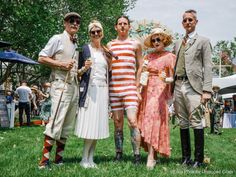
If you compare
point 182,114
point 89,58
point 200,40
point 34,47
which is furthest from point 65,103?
point 34,47

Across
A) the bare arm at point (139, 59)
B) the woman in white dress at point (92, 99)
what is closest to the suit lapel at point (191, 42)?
the bare arm at point (139, 59)

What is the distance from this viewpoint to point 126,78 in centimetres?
625

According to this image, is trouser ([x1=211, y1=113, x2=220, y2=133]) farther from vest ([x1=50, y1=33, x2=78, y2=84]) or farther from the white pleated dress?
vest ([x1=50, y1=33, x2=78, y2=84])

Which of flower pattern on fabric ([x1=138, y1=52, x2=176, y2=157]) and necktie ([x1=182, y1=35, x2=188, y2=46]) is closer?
flower pattern on fabric ([x1=138, y1=52, x2=176, y2=157])

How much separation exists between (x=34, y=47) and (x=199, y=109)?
68.6 ft

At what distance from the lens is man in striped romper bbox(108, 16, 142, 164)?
624cm

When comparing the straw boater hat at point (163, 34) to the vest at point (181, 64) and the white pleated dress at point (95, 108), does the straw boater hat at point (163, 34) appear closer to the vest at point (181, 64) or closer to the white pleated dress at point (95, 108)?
the vest at point (181, 64)

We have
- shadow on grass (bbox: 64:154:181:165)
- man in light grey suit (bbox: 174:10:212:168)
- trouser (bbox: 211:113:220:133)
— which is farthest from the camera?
trouser (bbox: 211:113:220:133)

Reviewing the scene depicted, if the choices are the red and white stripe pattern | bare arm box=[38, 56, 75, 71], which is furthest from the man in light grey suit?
bare arm box=[38, 56, 75, 71]

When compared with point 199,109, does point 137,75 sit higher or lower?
higher

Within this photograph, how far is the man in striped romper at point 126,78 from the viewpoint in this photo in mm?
6242

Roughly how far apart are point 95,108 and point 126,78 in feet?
2.40

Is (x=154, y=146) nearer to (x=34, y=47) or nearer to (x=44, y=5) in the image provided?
(x=44, y=5)

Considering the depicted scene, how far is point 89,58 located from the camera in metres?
5.85
